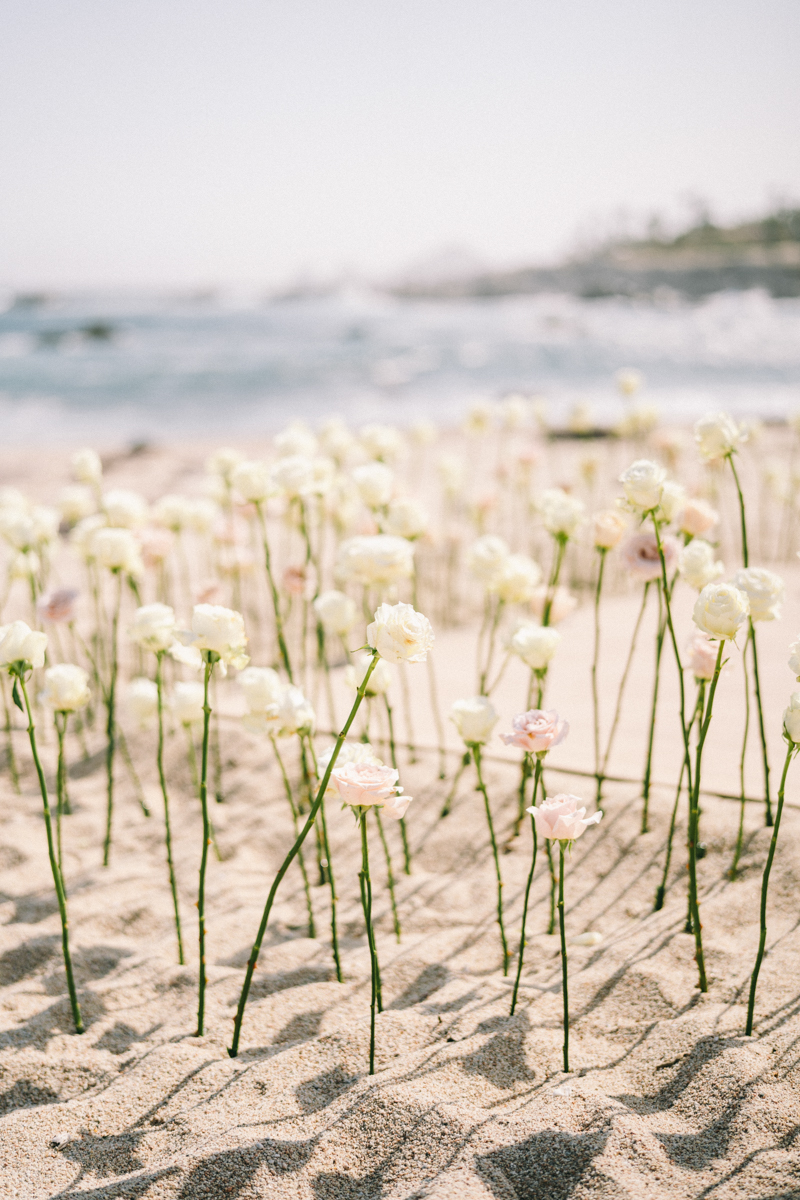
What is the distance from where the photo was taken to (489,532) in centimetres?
661

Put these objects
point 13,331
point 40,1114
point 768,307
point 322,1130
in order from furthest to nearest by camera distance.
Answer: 1. point 768,307
2. point 13,331
3. point 40,1114
4. point 322,1130

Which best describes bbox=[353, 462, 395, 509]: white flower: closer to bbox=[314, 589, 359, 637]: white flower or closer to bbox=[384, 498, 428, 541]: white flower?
bbox=[384, 498, 428, 541]: white flower

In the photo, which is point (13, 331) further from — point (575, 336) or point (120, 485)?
point (120, 485)

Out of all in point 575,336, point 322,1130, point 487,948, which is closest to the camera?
point 322,1130

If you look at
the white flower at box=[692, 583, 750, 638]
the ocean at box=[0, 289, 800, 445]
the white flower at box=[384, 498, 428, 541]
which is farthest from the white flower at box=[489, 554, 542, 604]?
the ocean at box=[0, 289, 800, 445]

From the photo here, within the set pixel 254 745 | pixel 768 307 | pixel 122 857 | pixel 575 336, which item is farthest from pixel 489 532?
pixel 768 307

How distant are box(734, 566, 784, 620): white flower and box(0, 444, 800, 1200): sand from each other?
90 cm

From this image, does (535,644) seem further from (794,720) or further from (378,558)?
(794,720)

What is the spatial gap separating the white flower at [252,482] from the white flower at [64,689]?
2.09ft

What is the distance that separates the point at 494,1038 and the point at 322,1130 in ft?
1.43

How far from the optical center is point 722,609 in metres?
1.57

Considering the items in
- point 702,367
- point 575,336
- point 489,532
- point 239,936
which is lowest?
point 239,936

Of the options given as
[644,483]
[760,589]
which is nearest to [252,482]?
[644,483]

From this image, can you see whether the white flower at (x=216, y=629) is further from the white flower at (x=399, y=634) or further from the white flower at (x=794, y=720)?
the white flower at (x=794, y=720)
